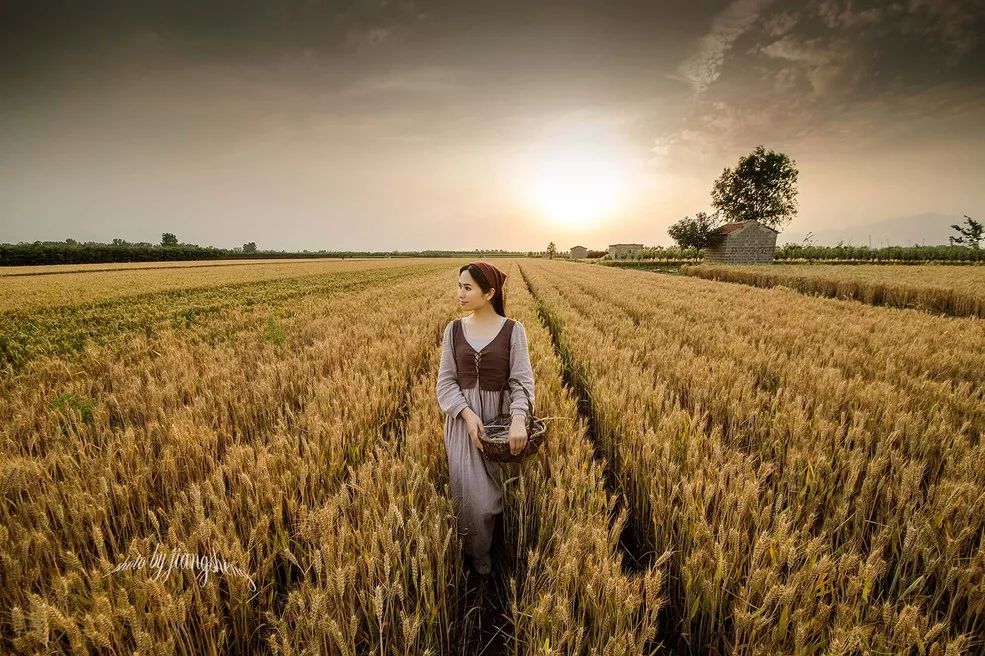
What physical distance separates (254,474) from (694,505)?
244cm

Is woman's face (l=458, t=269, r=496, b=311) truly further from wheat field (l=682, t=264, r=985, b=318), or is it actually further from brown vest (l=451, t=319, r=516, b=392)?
wheat field (l=682, t=264, r=985, b=318)

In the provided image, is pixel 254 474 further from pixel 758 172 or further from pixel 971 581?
pixel 758 172

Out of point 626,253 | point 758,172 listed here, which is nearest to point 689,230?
point 758,172

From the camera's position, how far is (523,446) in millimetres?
2035

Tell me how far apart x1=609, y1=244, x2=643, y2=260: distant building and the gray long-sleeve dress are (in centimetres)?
8943

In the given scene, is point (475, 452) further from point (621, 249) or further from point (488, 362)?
point (621, 249)

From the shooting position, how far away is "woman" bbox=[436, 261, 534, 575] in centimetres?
222

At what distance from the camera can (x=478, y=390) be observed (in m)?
2.52

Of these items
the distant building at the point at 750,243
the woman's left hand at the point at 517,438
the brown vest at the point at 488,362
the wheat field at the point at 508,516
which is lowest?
the wheat field at the point at 508,516

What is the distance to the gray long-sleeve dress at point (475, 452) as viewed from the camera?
7.26ft

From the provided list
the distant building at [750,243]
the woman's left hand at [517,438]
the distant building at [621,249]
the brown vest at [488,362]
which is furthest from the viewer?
the distant building at [621,249]

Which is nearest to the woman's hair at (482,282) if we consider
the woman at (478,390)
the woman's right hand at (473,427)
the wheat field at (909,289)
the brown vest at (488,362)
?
the woman at (478,390)

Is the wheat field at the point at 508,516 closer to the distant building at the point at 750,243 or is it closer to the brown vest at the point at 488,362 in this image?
the brown vest at the point at 488,362

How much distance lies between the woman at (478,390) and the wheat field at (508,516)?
18 cm
